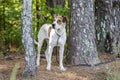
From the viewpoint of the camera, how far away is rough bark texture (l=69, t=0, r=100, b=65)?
7.17 metres

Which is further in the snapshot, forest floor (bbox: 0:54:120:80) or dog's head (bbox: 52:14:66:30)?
dog's head (bbox: 52:14:66:30)

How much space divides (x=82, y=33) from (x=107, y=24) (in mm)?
1960

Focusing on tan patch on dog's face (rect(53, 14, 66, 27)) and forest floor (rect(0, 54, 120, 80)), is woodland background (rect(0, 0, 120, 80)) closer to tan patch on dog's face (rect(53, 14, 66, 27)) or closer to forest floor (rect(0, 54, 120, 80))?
forest floor (rect(0, 54, 120, 80))

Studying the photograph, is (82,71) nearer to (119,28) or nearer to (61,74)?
(61,74)

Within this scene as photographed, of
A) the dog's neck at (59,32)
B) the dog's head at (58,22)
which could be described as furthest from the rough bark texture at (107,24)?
the dog's head at (58,22)

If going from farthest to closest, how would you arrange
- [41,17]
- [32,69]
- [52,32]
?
1. [41,17]
2. [52,32]
3. [32,69]

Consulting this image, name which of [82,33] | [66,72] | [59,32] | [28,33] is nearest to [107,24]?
[82,33]

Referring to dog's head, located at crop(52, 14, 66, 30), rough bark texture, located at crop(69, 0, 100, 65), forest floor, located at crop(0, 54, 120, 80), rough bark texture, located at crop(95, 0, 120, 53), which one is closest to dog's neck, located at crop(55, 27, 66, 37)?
dog's head, located at crop(52, 14, 66, 30)

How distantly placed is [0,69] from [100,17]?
3.78 metres

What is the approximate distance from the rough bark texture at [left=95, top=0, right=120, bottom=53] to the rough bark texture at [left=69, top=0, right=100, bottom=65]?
1.73 metres

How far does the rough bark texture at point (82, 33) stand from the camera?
717cm

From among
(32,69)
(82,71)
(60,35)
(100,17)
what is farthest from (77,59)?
(100,17)

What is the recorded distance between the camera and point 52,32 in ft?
22.2

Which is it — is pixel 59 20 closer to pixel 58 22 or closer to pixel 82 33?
pixel 58 22
